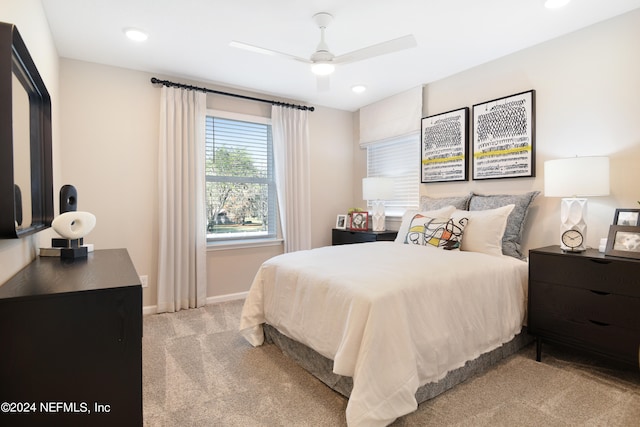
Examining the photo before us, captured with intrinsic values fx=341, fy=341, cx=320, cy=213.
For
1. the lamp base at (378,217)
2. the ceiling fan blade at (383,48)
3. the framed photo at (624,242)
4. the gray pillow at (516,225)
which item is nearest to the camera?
the framed photo at (624,242)

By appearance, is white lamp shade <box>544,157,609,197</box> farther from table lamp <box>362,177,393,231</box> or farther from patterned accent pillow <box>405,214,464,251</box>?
table lamp <box>362,177,393,231</box>

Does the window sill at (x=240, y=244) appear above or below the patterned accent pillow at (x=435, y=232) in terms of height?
below

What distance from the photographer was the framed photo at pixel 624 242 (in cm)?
205

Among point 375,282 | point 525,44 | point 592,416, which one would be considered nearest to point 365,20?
point 525,44

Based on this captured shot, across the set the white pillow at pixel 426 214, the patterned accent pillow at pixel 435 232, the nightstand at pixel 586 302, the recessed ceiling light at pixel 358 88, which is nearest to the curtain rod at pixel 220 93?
the recessed ceiling light at pixel 358 88

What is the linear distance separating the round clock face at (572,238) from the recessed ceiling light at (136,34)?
3473mm

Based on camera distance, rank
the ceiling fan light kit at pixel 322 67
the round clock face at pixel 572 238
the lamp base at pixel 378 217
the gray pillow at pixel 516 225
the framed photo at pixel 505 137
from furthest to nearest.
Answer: the lamp base at pixel 378 217 < the framed photo at pixel 505 137 < the gray pillow at pixel 516 225 < the ceiling fan light kit at pixel 322 67 < the round clock face at pixel 572 238

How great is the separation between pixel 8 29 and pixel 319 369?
83.5 inches

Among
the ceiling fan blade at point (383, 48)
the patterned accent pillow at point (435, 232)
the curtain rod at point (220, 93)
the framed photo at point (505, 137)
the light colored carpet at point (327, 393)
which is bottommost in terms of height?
the light colored carpet at point (327, 393)

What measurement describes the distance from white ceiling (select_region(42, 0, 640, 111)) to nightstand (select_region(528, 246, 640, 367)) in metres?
1.70

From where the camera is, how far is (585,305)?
215cm

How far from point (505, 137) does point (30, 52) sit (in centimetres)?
348

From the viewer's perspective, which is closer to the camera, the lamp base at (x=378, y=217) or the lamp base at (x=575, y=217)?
the lamp base at (x=575, y=217)

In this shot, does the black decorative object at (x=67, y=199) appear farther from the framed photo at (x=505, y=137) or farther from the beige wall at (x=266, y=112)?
the framed photo at (x=505, y=137)
